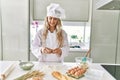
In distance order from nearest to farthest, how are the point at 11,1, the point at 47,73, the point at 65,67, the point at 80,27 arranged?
the point at 47,73 < the point at 65,67 < the point at 11,1 < the point at 80,27

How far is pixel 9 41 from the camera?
2.73 metres

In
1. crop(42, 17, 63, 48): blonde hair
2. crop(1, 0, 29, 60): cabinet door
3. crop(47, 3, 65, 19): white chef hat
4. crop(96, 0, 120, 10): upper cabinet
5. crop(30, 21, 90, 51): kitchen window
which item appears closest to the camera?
crop(96, 0, 120, 10): upper cabinet

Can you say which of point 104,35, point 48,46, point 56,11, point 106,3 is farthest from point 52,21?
point 104,35

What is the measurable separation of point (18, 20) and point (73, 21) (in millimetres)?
847

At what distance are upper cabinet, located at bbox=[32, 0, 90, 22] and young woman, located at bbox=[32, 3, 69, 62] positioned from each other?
0.88m

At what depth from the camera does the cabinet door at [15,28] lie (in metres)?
2.66

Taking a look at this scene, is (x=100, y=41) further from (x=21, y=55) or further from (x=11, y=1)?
(x=11, y=1)

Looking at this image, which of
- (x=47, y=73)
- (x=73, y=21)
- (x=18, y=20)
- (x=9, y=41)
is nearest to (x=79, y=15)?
(x=73, y=21)

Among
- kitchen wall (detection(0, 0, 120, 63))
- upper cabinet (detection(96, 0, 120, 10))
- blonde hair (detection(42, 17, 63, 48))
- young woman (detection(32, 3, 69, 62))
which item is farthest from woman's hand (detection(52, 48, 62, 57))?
kitchen wall (detection(0, 0, 120, 63))

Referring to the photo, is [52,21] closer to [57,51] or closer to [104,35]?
[57,51]

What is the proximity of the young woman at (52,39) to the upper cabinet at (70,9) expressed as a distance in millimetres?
881

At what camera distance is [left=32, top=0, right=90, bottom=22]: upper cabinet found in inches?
107

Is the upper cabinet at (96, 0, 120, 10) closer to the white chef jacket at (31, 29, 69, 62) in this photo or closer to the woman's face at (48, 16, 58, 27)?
the woman's face at (48, 16, 58, 27)

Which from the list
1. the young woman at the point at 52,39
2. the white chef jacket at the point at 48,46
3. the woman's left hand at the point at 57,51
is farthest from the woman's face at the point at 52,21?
the woman's left hand at the point at 57,51
